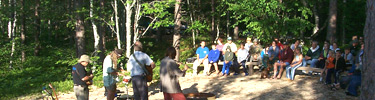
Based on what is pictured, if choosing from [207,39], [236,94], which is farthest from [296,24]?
[207,39]

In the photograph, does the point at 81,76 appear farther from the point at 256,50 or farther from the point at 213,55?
the point at 256,50

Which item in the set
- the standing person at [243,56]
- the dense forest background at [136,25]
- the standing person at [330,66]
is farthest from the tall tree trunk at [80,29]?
the standing person at [330,66]

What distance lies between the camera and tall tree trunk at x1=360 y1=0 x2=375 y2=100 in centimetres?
425

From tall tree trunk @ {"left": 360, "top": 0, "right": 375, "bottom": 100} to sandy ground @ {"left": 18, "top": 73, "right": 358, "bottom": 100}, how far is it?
13.9 ft

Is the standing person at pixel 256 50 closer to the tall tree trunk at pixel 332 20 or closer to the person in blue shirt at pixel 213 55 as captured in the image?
the person in blue shirt at pixel 213 55

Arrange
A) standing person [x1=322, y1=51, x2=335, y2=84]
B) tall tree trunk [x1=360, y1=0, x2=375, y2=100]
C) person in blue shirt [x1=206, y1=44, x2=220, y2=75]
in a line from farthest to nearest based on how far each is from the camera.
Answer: person in blue shirt [x1=206, y1=44, x2=220, y2=75] < standing person [x1=322, y1=51, x2=335, y2=84] < tall tree trunk [x1=360, y1=0, x2=375, y2=100]

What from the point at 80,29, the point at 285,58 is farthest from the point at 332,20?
the point at 80,29

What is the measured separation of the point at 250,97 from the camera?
8.95m

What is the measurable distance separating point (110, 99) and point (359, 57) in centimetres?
669

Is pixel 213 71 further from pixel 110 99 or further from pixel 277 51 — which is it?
pixel 110 99

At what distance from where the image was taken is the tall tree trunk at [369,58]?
4.25m

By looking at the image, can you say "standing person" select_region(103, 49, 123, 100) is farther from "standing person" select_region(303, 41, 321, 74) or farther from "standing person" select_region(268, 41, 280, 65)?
"standing person" select_region(303, 41, 321, 74)


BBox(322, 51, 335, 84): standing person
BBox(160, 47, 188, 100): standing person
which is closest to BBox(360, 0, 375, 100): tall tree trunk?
BBox(160, 47, 188, 100): standing person

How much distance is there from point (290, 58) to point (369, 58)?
6.55 metres
